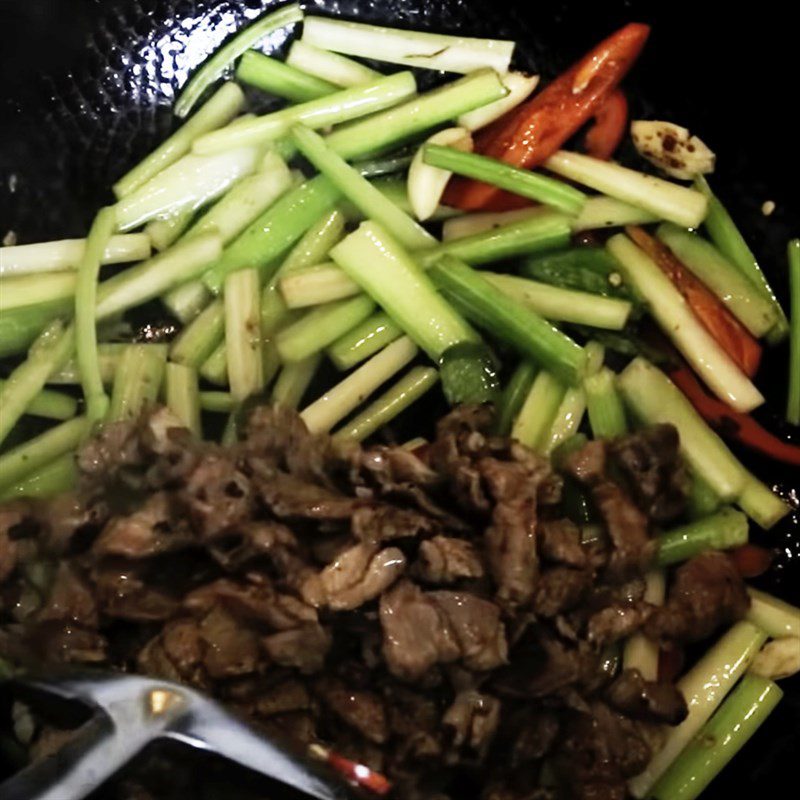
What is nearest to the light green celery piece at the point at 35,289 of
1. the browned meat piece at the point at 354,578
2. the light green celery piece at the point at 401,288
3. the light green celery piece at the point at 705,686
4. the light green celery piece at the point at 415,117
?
the light green celery piece at the point at 401,288

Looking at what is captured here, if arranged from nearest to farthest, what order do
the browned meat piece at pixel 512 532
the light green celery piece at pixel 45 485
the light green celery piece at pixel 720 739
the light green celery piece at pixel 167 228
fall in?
1. the browned meat piece at pixel 512 532
2. the light green celery piece at pixel 720 739
3. the light green celery piece at pixel 45 485
4. the light green celery piece at pixel 167 228

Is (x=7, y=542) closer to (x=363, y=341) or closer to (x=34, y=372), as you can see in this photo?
(x=34, y=372)

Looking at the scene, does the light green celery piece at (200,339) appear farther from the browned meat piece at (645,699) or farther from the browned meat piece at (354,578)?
the browned meat piece at (645,699)

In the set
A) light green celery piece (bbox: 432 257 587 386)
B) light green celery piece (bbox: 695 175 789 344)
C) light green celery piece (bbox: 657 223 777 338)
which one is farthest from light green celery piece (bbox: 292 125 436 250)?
light green celery piece (bbox: 695 175 789 344)

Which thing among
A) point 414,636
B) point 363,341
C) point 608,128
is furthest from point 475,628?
point 608,128

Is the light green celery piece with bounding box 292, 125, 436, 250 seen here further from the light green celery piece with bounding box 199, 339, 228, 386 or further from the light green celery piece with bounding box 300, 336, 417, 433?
the light green celery piece with bounding box 199, 339, 228, 386

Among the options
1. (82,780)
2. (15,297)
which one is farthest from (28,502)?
(82,780)
